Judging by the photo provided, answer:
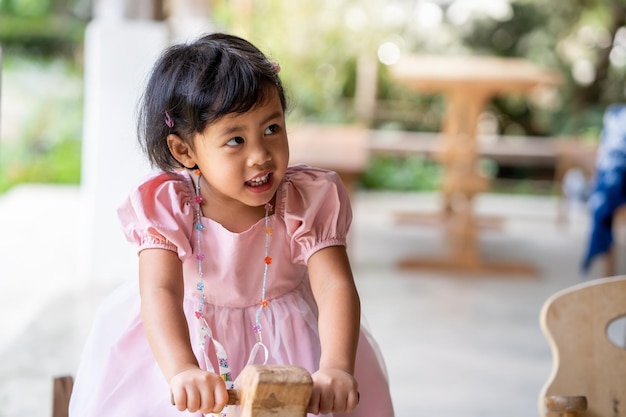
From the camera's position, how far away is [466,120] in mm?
5422

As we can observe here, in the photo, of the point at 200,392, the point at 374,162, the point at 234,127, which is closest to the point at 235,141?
the point at 234,127

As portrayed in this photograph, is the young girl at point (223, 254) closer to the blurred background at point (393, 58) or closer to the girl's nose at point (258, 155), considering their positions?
the girl's nose at point (258, 155)

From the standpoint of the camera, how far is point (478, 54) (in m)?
10.5

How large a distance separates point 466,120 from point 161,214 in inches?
163

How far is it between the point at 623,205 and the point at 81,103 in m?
6.72

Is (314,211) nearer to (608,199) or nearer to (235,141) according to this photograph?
(235,141)

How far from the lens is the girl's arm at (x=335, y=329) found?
1.19 m

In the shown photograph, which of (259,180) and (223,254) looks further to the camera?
(223,254)

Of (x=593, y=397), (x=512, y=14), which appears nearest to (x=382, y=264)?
(x=593, y=397)

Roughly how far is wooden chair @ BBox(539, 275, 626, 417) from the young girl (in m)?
0.31

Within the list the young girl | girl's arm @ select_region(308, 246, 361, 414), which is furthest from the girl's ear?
girl's arm @ select_region(308, 246, 361, 414)

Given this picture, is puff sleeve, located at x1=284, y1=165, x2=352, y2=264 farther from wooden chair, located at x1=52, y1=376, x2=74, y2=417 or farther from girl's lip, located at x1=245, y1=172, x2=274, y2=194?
wooden chair, located at x1=52, y1=376, x2=74, y2=417

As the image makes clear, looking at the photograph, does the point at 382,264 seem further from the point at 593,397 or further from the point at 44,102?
the point at 44,102

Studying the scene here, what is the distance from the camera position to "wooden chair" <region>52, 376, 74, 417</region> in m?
1.72
